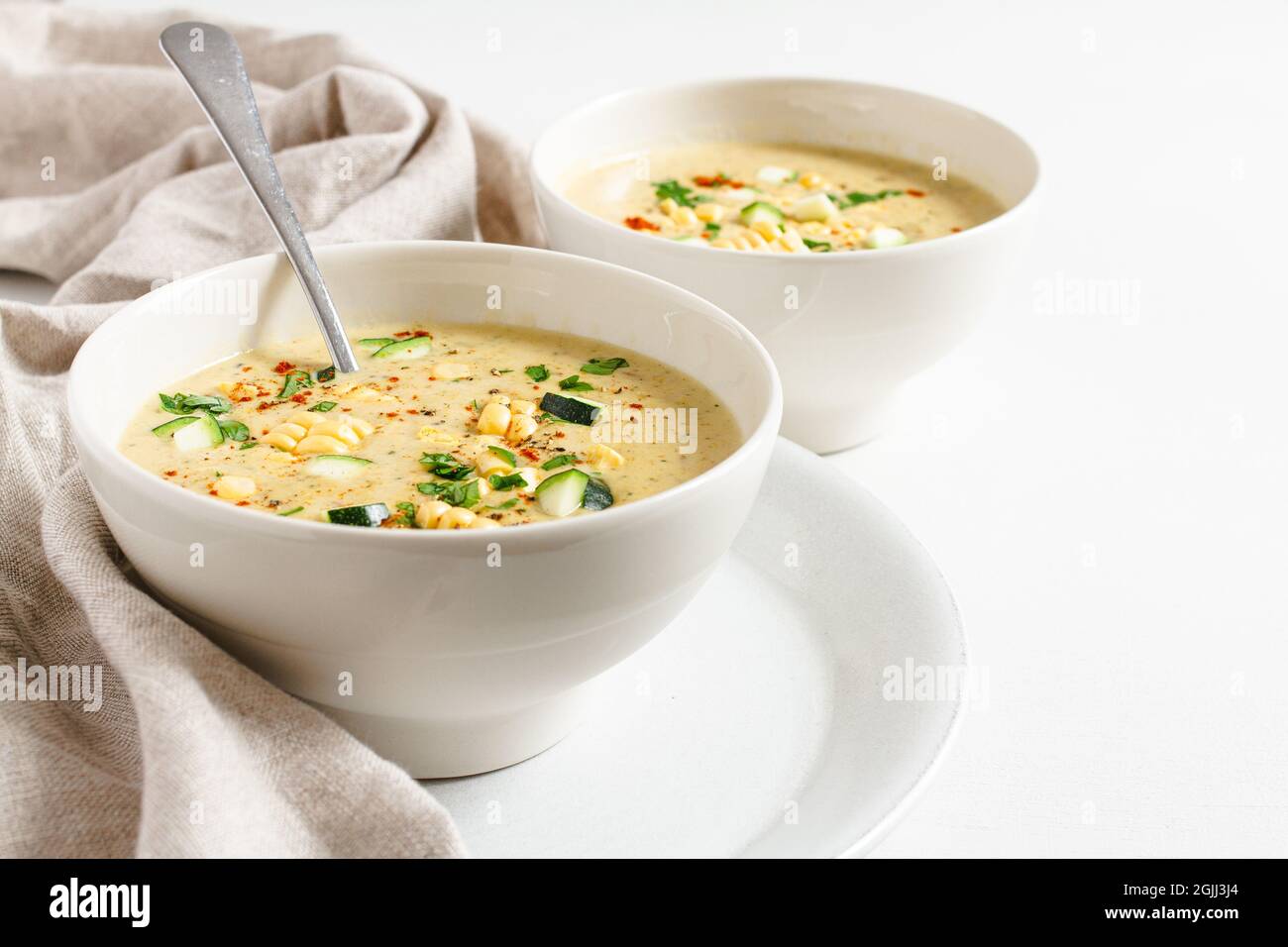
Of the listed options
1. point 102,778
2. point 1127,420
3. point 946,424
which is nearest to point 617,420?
point 102,778

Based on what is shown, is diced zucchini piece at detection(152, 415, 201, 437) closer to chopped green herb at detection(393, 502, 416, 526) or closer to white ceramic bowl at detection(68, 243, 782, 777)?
white ceramic bowl at detection(68, 243, 782, 777)

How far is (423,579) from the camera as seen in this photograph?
51.3 inches

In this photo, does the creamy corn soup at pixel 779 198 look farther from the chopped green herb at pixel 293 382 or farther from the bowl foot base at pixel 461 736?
the bowl foot base at pixel 461 736

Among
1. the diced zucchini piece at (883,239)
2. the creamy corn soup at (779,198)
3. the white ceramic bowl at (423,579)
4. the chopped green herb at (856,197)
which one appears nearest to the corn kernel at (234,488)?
the white ceramic bowl at (423,579)

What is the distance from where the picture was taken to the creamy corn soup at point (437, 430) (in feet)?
4.92

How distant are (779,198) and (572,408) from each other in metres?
1.07

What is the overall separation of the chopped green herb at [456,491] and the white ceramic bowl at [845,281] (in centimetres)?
76

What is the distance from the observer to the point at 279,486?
5.04ft

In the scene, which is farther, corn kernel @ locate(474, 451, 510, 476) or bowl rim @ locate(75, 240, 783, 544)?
corn kernel @ locate(474, 451, 510, 476)

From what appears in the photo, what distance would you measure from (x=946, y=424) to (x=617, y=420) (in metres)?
1.01

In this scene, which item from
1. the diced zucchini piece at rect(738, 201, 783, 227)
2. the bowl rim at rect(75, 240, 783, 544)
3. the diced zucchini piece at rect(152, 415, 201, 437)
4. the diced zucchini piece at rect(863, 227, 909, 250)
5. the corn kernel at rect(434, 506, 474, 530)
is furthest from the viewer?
the diced zucchini piece at rect(738, 201, 783, 227)

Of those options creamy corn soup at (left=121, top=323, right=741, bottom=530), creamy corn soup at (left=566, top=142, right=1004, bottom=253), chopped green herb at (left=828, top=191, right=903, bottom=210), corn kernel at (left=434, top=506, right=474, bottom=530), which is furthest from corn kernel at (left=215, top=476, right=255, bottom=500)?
chopped green herb at (left=828, top=191, right=903, bottom=210)

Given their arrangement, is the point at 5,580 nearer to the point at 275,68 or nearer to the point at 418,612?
the point at 418,612

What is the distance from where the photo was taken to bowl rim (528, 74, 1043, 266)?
2.12 meters
